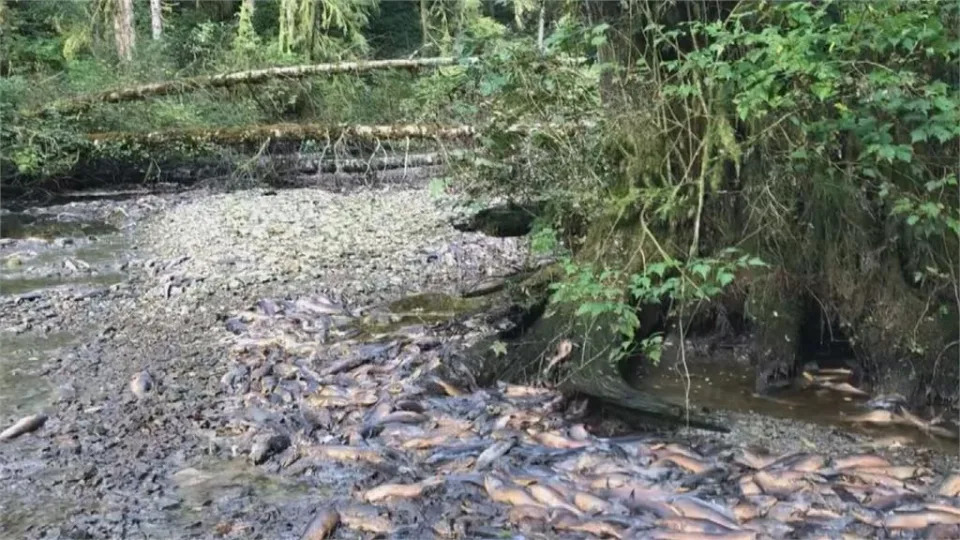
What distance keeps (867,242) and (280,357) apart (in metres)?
4.23

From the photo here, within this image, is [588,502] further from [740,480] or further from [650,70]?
[650,70]

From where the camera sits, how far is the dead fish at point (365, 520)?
13.2 feet

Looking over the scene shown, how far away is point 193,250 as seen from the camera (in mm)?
11133

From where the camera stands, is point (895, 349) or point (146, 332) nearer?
point (895, 349)

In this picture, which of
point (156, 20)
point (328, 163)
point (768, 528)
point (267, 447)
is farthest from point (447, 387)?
point (156, 20)

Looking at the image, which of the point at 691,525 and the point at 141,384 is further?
the point at 141,384

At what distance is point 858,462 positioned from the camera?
14.8ft

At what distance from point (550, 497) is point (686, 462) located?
818 millimetres

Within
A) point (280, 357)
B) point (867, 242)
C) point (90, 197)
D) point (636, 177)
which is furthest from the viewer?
point (90, 197)

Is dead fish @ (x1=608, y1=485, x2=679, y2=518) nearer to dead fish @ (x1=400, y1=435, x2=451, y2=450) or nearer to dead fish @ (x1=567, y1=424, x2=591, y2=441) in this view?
dead fish @ (x1=567, y1=424, x2=591, y2=441)

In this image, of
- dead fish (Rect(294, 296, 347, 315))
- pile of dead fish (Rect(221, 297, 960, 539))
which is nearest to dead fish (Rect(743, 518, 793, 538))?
pile of dead fish (Rect(221, 297, 960, 539))

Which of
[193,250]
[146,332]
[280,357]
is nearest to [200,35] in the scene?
[193,250]

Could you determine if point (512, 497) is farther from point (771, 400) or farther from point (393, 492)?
point (771, 400)

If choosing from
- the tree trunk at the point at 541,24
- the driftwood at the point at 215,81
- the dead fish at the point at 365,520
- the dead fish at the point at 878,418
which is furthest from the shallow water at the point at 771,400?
the driftwood at the point at 215,81
